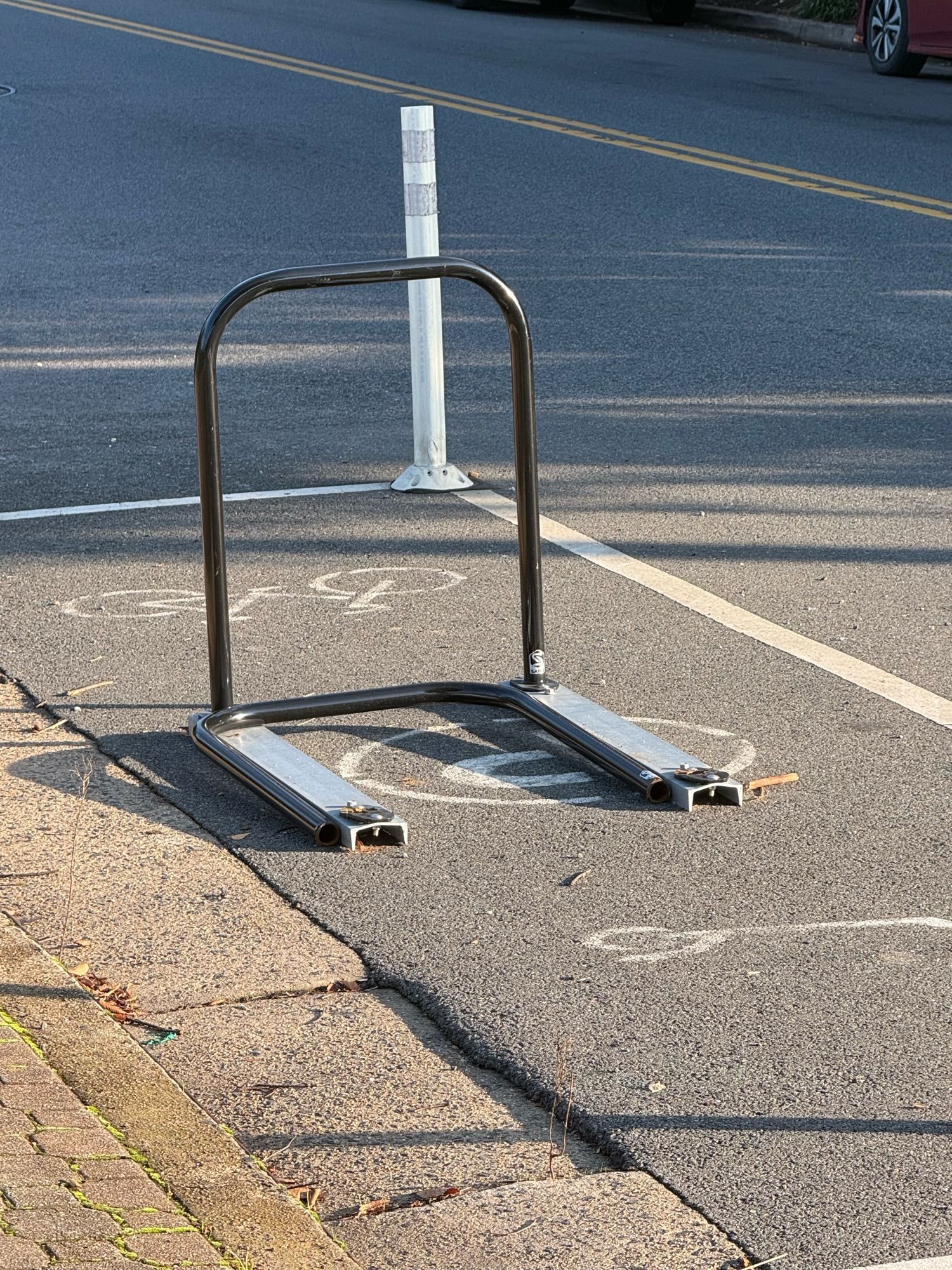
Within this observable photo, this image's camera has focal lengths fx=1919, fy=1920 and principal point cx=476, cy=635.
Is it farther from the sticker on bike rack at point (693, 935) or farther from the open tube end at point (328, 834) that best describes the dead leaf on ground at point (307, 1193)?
the open tube end at point (328, 834)

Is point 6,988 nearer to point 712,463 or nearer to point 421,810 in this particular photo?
point 421,810

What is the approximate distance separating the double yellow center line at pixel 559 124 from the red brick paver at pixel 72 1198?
34.4ft

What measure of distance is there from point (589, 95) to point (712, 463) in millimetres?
11952

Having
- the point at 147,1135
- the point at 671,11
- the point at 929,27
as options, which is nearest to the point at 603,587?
the point at 147,1135

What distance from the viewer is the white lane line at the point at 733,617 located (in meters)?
5.17

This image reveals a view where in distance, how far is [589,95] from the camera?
18.5m

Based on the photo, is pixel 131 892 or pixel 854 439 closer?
pixel 131 892

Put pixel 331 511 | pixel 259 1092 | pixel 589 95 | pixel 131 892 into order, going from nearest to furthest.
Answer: pixel 259 1092
pixel 131 892
pixel 331 511
pixel 589 95

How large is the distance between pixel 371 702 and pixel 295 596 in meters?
1.12

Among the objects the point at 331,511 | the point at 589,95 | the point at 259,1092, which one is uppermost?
the point at 589,95

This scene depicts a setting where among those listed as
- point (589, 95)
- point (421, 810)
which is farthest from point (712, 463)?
point (589, 95)

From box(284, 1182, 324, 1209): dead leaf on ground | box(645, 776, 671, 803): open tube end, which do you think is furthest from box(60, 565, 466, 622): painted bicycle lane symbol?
box(284, 1182, 324, 1209): dead leaf on ground

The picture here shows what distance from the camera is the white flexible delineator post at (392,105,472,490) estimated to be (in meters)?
6.71

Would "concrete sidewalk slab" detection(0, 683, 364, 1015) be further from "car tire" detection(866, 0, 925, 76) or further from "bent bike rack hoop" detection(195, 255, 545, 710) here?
"car tire" detection(866, 0, 925, 76)
